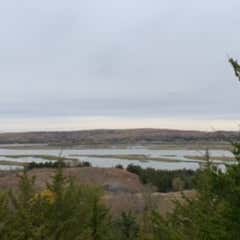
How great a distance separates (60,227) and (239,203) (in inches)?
Result: 344

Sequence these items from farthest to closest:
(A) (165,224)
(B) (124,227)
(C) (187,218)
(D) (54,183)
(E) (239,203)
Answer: (B) (124,227)
(D) (54,183)
(C) (187,218)
(A) (165,224)
(E) (239,203)

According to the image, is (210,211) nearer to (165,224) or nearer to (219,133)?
(165,224)

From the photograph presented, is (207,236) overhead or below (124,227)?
overhead

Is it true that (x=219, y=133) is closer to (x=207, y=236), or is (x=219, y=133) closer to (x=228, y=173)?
(x=228, y=173)

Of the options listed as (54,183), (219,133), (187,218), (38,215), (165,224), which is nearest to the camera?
(219,133)

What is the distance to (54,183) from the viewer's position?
17.9 m

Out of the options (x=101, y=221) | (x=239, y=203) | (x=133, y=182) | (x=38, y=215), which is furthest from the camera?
(x=133, y=182)

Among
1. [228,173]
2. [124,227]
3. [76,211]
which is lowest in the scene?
[124,227]

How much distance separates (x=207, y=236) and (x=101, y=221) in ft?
38.1

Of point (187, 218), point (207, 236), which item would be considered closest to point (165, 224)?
point (207, 236)

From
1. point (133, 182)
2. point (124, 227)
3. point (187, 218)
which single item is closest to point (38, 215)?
point (187, 218)

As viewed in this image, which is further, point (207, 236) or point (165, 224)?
point (165, 224)

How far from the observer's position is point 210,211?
1152 cm

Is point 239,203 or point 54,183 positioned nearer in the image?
point 239,203
